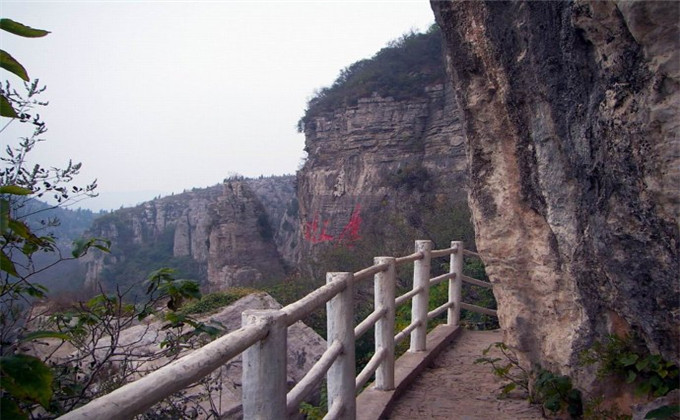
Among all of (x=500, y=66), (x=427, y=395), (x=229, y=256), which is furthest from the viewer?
(x=229, y=256)

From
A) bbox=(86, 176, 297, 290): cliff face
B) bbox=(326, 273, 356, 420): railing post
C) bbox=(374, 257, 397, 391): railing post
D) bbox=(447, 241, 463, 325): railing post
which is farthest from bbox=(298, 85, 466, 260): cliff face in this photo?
bbox=(326, 273, 356, 420): railing post

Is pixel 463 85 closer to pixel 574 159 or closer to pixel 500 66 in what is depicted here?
pixel 500 66

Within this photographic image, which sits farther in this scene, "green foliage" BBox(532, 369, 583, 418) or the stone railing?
"green foliage" BBox(532, 369, 583, 418)

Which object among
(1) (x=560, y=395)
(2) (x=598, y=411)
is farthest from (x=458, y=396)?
(2) (x=598, y=411)

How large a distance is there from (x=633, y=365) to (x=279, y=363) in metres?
2.36

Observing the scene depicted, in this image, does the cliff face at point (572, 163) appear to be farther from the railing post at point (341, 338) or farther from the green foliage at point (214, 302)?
the green foliage at point (214, 302)

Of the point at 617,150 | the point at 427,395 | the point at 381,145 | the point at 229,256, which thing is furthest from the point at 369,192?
the point at 617,150

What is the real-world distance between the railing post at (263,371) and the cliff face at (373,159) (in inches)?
1022

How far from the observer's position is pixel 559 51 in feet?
11.4

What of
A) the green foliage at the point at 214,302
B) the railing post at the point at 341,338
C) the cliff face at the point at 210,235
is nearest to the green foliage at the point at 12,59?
the railing post at the point at 341,338

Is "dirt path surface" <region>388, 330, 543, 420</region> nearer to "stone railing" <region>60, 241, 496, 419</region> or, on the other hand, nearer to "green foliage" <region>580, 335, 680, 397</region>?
"stone railing" <region>60, 241, 496, 419</region>

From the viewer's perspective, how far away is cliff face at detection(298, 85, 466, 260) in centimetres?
3152

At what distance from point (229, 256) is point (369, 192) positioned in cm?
1364

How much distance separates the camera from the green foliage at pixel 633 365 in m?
3.32
